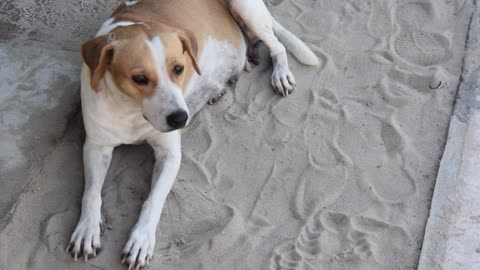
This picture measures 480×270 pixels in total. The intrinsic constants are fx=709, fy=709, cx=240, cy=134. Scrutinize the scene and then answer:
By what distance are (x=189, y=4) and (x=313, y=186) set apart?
1.35m

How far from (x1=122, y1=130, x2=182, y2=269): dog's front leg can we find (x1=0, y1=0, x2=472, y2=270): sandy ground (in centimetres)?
9

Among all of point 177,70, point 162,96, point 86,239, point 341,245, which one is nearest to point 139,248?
point 86,239

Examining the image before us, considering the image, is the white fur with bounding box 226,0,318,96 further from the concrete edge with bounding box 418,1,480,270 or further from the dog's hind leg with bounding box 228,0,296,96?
the concrete edge with bounding box 418,1,480,270

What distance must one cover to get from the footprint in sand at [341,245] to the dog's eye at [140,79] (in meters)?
1.12

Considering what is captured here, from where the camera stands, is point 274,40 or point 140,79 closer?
point 140,79

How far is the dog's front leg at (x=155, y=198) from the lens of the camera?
12.2 ft

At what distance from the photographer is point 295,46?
4.79 meters

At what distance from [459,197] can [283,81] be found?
53.8 inches

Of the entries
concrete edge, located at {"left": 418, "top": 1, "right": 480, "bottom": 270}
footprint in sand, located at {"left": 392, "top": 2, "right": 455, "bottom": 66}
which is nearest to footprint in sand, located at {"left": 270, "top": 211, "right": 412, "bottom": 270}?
concrete edge, located at {"left": 418, "top": 1, "right": 480, "bottom": 270}

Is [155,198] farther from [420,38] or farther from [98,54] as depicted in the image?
[420,38]

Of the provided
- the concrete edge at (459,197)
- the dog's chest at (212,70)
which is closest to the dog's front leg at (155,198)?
the dog's chest at (212,70)

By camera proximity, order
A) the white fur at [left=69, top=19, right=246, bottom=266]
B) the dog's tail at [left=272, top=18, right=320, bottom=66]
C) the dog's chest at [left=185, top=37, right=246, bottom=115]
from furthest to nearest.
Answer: the dog's tail at [left=272, top=18, right=320, bottom=66] < the dog's chest at [left=185, top=37, right=246, bottom=115] < the white fur at [left=69, top=19, right=246, bottom=266]

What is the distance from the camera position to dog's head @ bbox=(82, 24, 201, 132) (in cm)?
346

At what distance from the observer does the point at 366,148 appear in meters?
4.26
